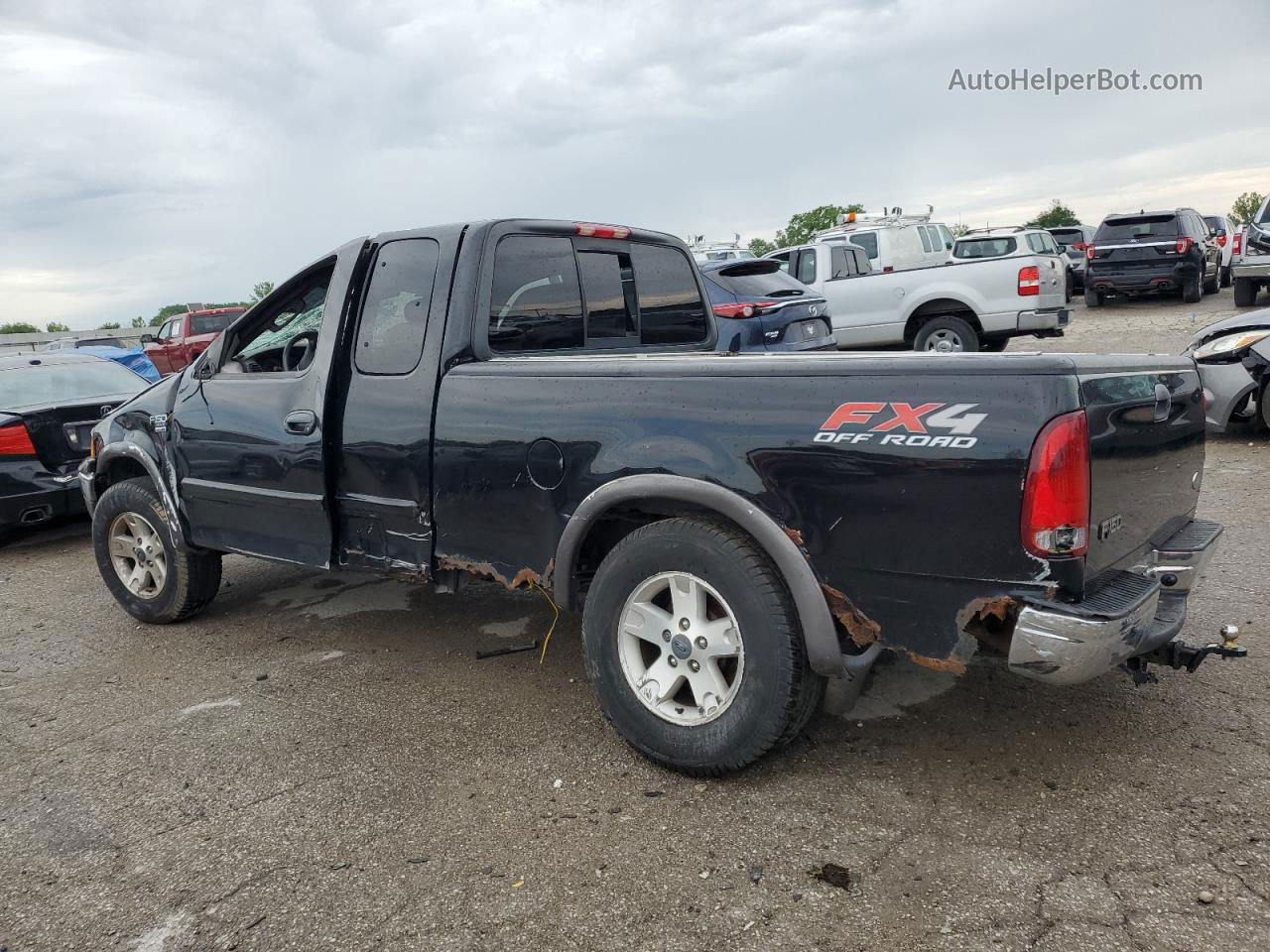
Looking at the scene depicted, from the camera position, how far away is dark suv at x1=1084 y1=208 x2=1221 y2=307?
59.3 feet

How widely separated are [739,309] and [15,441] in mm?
6181

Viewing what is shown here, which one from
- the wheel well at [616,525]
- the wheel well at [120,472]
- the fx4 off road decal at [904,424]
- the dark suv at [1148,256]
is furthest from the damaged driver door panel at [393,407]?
the dark suv at [1148,256]

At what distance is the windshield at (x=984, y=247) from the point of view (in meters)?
17.3

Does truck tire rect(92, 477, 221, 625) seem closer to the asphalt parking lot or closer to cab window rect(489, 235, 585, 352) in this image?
the asphalt parking lot

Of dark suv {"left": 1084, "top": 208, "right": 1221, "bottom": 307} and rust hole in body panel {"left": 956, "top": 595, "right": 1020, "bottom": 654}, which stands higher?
dark suv {"left": 1084, "top": 208, "right": 1221, "bottom": 307}

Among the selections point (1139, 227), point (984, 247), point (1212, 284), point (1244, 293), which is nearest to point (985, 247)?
point (984, 247)

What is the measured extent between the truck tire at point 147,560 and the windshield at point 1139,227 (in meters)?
18.5

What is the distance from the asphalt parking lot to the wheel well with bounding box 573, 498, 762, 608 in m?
0.61

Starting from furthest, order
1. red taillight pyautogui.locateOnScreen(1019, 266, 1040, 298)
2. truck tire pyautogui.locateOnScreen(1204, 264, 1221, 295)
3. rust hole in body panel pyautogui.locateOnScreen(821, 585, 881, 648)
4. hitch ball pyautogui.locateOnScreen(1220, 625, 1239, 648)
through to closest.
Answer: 1. truck tire pyautogui.locateOnScreen(1204, 264, 1221, 295)
2. red taillight pyautogui.locateOnScreen(1019, 266, 1040, 298)
3. hitch ball pyautogui.locateOnScreen(1220, 625, 1239, 648)
4. rust hole in body panel pyautogui.locateOnScreen(821, 585, 881, 648)

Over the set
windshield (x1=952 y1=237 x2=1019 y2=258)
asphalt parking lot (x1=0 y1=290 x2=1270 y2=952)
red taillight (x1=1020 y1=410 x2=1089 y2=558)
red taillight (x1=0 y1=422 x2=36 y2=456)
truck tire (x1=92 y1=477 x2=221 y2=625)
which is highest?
windshield (x1=952 y1=237 x2=1019 y2=258)

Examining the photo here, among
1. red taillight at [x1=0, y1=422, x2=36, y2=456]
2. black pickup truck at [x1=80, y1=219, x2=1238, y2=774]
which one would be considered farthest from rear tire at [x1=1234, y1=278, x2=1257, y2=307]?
red taillight at [x1=0, y1=422, x2=36, y2=456]

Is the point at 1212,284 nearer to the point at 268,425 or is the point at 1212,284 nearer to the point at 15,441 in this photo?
the point at 268,425

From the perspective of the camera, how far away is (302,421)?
4.04 metres

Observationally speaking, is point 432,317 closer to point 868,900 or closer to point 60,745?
point 60,745
